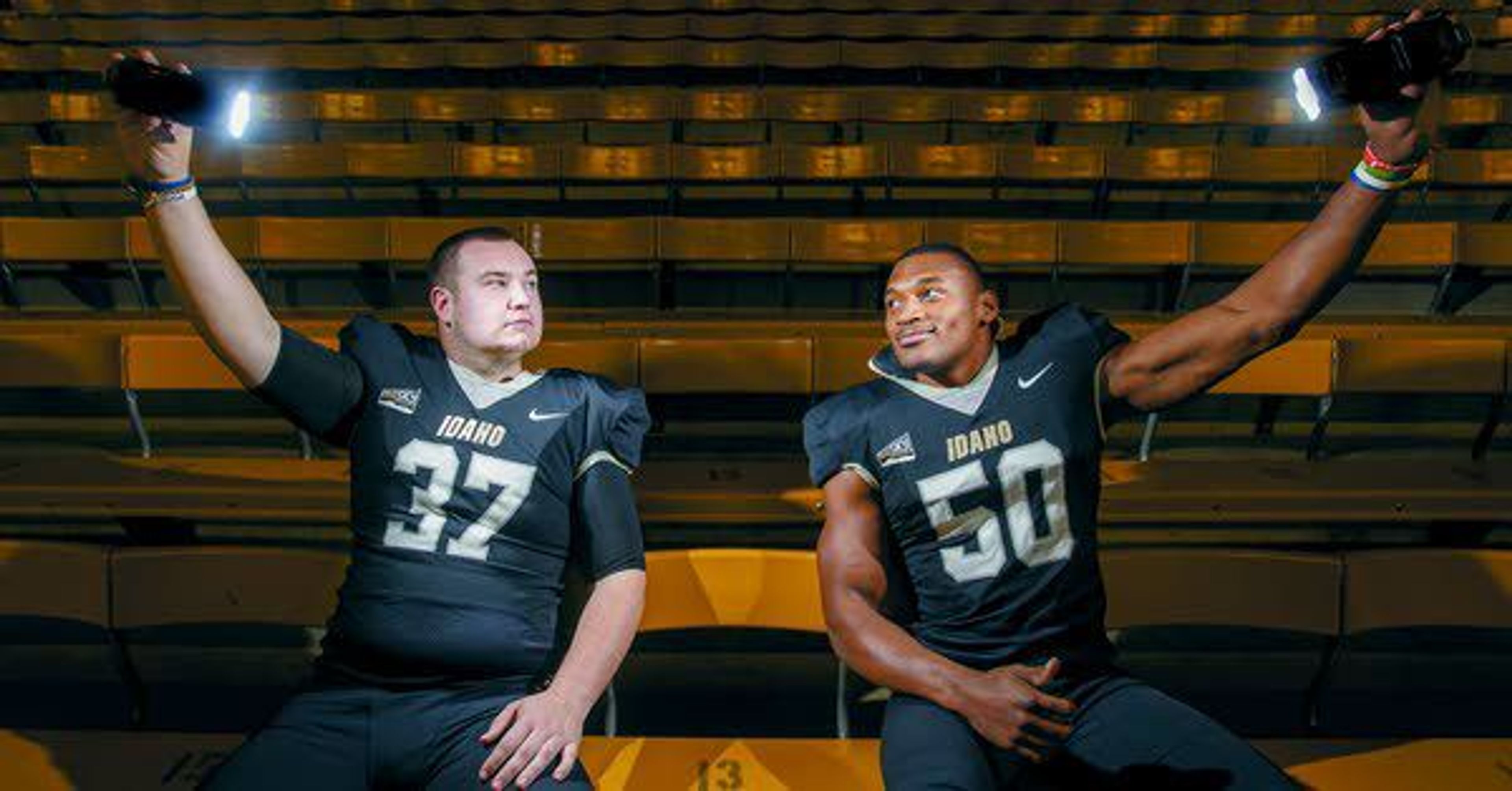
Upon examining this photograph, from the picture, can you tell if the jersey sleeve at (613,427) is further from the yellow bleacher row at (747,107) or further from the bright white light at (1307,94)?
the yellow bleacher row at (747,107)

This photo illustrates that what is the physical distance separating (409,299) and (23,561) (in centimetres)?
179

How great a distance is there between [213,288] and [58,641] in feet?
4.23

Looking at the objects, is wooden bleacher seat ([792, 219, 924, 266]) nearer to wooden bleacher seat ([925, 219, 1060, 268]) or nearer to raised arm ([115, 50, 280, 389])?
wooden bleacher seat ([925, 219, 1060, 268])

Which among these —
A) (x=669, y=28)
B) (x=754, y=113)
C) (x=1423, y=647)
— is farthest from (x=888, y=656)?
(x=669, y=28)

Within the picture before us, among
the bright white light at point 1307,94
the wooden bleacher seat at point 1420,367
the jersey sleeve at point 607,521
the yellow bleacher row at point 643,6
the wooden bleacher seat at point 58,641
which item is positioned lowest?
the wooden bleacher seat at point 58,641

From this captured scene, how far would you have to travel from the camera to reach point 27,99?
4004 mm

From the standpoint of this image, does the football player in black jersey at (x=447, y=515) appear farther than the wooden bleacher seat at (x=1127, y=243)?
No

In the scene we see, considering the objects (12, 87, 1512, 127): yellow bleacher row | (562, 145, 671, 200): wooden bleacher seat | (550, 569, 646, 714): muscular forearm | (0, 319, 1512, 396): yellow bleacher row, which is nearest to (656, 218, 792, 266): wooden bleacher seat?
(562, 145, 671, 200): wooden bleacher seat

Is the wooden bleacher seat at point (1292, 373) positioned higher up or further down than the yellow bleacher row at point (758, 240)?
further down

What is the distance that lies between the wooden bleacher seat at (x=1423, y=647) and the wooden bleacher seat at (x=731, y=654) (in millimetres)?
793

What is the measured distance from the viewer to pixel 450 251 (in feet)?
4.24

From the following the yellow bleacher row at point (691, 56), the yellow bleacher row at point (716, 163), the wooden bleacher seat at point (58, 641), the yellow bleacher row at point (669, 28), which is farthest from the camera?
the yellow bleacher row at point (669, 28)

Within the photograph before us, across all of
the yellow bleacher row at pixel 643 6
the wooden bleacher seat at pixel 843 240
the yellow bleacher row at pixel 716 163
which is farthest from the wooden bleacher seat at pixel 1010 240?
the yellow bleacher row at pixel 643 6

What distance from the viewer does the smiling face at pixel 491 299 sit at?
4.14 feet
